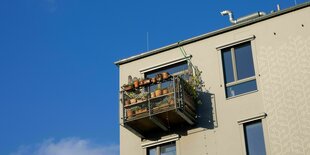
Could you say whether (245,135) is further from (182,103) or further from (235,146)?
(182,103)

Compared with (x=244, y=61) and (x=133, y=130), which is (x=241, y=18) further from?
(x=133, y=130)

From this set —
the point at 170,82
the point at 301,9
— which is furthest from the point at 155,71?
the point at 301,9

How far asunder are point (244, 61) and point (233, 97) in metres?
1.55

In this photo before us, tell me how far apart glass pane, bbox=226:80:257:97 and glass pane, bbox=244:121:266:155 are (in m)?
1.36

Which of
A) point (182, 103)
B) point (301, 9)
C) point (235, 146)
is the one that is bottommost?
point (235, 146)

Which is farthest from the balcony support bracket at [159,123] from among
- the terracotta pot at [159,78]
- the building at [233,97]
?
the terracotta pot at [159,78]

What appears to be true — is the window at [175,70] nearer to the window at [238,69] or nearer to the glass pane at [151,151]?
the window at [238,69]

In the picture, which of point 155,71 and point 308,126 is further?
point 155,71

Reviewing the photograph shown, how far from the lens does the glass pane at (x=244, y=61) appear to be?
75.0ft

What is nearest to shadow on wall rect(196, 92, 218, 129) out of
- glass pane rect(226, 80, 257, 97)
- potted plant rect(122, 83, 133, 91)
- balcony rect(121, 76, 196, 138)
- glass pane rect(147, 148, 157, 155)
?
balcony rect(121, 76, 196, 138)

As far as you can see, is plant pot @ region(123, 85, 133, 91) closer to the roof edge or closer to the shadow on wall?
the roof edge

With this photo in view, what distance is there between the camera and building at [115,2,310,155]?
21.1 metres

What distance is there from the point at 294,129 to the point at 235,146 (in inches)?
82.6

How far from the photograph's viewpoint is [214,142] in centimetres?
2191
